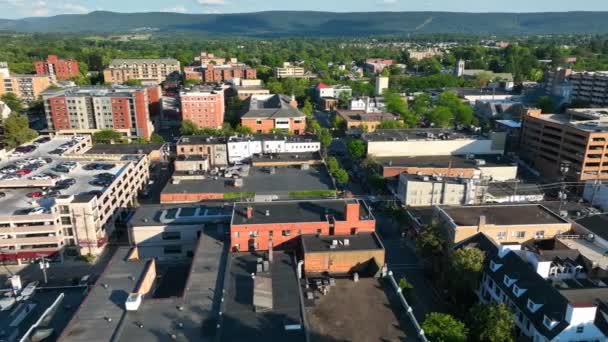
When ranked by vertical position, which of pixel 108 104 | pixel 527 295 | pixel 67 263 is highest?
pixel 108 104

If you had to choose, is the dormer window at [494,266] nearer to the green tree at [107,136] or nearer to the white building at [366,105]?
the white building at [366,105]

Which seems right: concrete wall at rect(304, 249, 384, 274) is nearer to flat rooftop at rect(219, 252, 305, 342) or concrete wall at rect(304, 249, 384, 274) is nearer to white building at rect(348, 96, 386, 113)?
flat rooftop at rect(219, 252, 305, 342)

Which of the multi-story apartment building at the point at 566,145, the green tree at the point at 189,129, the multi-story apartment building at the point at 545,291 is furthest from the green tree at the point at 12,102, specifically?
the multi-story apartment building at the point at 566,145

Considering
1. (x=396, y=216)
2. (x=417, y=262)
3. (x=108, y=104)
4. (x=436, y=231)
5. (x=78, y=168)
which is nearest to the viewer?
(x=436, y=231)

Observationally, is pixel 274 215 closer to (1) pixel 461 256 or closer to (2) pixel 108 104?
(1) pixel 461 256

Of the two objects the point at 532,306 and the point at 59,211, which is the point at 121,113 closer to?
the point at 59,211

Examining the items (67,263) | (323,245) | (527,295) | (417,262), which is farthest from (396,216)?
→ (67,263)
